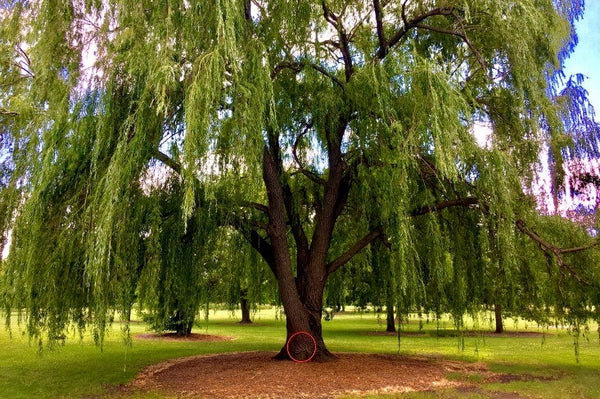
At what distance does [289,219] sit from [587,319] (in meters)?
5.85

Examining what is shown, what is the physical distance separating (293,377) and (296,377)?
5 centimetres

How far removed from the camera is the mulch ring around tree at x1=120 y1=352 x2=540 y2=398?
7.09 m

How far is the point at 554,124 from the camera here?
7.75 metres

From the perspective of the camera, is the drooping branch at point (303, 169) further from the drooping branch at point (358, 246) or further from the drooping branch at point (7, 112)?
the drooping branch at point (7, 112)

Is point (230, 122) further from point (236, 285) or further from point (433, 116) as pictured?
point (236, 285)

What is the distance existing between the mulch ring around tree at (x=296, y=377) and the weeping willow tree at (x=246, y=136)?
0.94 meters

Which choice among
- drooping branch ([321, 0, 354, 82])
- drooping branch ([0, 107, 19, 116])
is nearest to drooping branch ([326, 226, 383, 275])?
drooping branch ([321, 0, 354, 82])

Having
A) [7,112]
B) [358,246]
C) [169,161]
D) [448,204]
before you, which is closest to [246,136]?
[169,161]

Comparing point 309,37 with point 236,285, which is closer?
point 309,37

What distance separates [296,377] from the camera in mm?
7711

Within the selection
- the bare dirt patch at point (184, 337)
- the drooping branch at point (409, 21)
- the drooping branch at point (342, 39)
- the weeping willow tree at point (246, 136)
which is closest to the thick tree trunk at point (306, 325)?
the weeping willow tree at point (246, 136)

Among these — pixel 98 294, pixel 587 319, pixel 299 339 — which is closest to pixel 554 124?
pixel 587 319

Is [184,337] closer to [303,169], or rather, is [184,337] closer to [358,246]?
[303,169]

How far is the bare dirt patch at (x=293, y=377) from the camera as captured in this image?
7090 mm
